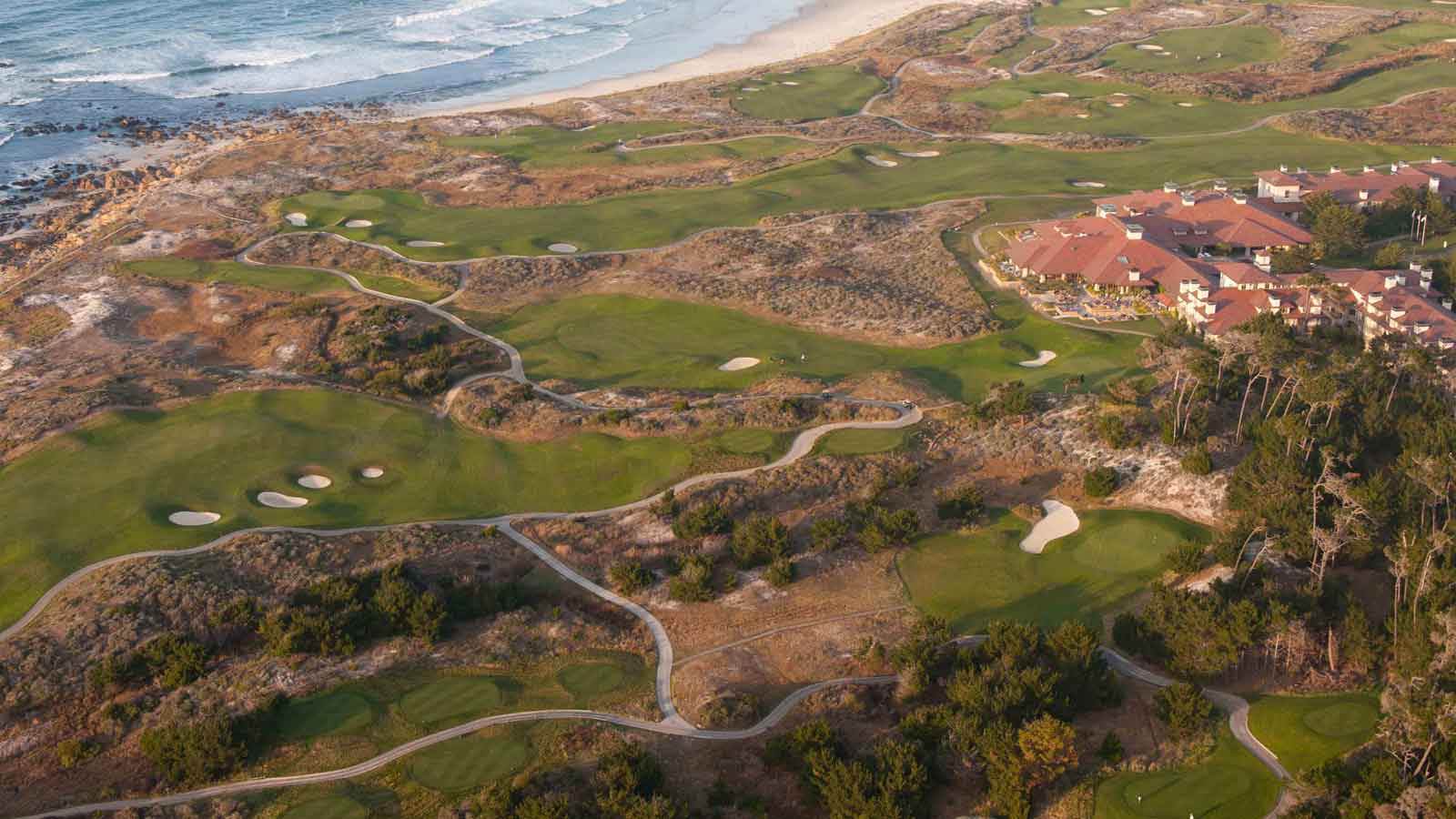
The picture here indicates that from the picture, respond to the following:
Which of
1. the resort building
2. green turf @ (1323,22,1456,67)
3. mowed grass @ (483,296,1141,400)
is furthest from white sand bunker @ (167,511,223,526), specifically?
green turf @ (1323,22,1456,67)

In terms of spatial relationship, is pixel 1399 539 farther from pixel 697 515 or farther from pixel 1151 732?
pixel 697 515

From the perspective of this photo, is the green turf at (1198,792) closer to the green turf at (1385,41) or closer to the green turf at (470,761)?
the green turf at (470,761)

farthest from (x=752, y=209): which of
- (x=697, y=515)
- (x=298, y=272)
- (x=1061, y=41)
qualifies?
(x=1061, y=41)

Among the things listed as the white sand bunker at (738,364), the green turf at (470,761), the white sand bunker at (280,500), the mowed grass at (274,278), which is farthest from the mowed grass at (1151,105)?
the green turf at (470,761)

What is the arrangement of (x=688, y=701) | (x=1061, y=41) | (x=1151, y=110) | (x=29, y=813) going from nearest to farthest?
(x=29, y=813) → (x=688, y=701) → (x=1151, y=110) → (x=1061, y=41)

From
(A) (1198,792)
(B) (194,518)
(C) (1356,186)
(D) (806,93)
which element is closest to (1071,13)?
(D) (806,93)

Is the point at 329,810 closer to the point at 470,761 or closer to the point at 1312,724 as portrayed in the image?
the point at 470,761
